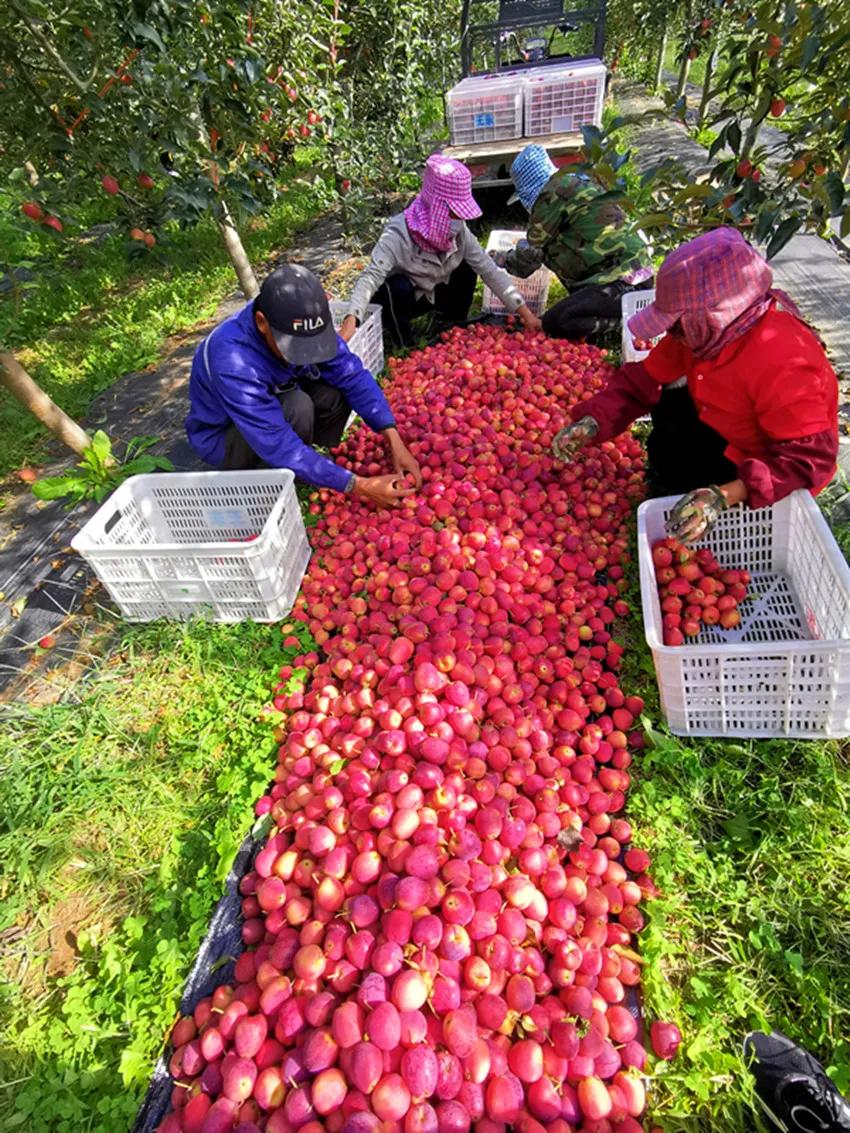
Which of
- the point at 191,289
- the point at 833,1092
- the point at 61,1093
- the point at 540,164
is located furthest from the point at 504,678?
the point at 191,289

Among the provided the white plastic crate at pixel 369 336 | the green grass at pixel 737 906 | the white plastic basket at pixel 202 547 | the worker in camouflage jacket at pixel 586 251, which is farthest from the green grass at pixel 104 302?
the green grass at pixel 737 906

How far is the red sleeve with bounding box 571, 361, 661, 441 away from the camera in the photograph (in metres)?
2.85

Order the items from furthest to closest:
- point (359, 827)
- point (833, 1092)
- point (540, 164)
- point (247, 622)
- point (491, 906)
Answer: point (540, 164), point (247, 622), point (359, 827), point (491, 906), point (833, 1092)

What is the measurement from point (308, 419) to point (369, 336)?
110cm

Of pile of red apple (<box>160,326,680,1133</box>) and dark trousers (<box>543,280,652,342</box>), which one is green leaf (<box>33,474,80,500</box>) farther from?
dark trousers (<box>543,280,652,342</box>)

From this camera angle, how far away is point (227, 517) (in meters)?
3.06

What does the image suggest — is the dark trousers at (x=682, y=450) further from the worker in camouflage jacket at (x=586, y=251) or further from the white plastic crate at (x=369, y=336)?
the white plastic crate at (x=369, y=336)

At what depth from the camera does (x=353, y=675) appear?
7.53ft

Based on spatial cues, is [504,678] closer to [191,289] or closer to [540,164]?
[540,164]

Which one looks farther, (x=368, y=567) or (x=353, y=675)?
(x=368, y=567)

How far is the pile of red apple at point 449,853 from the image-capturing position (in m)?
1.40

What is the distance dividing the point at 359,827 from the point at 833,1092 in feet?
3.91

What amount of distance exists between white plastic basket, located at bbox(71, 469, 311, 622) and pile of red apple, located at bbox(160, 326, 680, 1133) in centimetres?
22

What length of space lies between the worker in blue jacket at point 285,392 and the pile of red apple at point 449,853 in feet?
1.19
